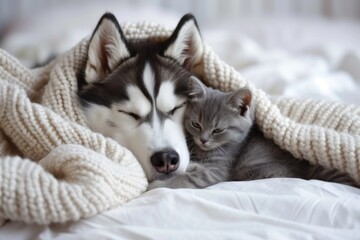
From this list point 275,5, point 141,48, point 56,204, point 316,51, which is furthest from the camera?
point 275,5

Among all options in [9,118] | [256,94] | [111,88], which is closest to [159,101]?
[111,88]

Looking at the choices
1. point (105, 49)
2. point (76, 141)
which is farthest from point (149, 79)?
point (76, 141)

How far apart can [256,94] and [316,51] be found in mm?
1217

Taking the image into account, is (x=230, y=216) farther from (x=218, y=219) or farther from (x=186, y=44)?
(x=186, y=44)

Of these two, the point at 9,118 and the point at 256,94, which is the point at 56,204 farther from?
the point at 256,94

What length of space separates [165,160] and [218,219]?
0.28 metres

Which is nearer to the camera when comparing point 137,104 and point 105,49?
point 137,104

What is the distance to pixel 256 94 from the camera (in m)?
1.39

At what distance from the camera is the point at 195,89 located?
139 centimetres

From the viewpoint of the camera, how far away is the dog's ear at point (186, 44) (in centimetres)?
140

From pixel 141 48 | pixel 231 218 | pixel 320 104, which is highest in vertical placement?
pixel 141 48

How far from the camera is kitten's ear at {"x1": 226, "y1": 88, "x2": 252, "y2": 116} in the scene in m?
1.33

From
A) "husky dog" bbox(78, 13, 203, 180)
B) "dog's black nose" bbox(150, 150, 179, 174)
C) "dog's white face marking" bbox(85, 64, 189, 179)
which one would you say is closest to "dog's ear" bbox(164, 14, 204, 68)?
"husky dog" bbox(78, 13, 203, 180)

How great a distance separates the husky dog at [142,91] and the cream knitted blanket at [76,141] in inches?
2.1
